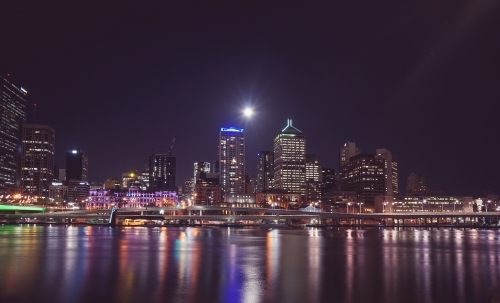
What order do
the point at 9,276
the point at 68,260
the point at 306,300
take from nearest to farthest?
the point at 306,300 → the point at 9,276 → the point at 68,260

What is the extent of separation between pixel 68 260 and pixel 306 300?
986 inches

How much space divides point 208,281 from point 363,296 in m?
9.52

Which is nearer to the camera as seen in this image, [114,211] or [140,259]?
[140,259]

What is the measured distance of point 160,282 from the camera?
30.3 metres

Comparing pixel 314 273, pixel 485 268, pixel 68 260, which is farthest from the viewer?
pixel 68 260

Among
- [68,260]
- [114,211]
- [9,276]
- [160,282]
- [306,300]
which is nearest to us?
[306,300]

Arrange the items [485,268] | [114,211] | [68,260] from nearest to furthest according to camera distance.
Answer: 1. [485,268]
2. [68,260]
3. [114,211]

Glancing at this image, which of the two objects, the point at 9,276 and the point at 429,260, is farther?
the point at 429,260

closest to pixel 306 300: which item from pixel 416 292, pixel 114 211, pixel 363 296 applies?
pixel 363 296

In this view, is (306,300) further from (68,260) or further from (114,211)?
(114,211)

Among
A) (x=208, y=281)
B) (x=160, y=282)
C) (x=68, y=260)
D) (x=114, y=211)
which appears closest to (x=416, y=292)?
(x=208, y=281)

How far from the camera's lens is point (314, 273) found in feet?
116

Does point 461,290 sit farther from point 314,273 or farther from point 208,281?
point 208,281

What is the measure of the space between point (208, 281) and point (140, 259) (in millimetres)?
14848
